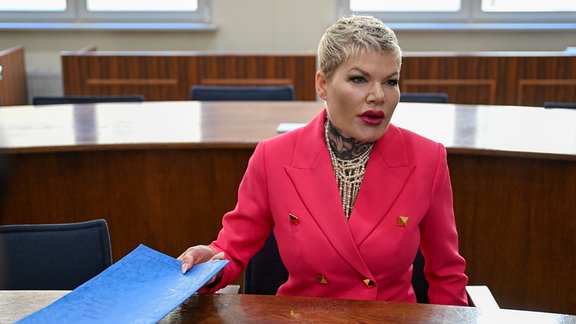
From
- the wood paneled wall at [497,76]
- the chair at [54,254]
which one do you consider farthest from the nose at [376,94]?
the wood paneled wall at [497,76]

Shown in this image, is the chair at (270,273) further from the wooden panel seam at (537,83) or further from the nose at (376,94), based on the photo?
the wooden panel seam at (537,83)

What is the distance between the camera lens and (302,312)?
133 centimetres

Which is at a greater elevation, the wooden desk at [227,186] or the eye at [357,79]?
the eye at [357,79]

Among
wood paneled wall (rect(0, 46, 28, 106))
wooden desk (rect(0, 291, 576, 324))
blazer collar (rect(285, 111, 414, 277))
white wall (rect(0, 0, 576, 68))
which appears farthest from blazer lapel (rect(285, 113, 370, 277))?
white wall (rect(0, 0, 576, 68))

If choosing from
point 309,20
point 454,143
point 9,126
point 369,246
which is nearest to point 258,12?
point 309,20

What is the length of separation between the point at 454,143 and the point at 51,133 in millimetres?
1649

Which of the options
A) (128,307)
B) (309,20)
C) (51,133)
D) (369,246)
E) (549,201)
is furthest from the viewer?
(309,20)

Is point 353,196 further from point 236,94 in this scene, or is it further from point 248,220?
point 236,94

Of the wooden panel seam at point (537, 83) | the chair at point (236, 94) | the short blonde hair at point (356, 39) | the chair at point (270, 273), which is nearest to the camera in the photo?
the short blonde hair at point (356, 39)

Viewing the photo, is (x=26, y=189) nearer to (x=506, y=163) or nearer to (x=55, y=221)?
(x=55, y=221)

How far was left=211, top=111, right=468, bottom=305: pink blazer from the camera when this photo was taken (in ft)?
5.30

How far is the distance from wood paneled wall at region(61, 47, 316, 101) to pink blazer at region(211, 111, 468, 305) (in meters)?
3.69

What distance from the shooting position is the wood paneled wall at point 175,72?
212 inches

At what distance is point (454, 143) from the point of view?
282 centimetres
